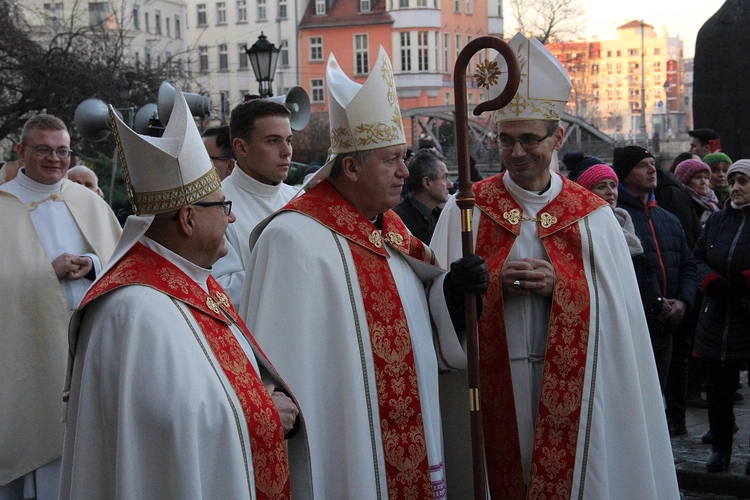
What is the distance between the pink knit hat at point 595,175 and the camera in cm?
665

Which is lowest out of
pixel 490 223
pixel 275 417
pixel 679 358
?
pixel 679 358

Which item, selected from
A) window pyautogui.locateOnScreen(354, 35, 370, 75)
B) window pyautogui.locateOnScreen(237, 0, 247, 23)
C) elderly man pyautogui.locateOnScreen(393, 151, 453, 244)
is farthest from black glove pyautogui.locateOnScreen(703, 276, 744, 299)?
window pyautogui.locateOnScreen(237, 0, 247, 23)

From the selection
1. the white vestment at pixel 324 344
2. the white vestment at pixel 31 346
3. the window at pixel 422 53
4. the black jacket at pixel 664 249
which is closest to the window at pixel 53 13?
the white vestment at pixel 31 346

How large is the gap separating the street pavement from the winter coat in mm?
1078

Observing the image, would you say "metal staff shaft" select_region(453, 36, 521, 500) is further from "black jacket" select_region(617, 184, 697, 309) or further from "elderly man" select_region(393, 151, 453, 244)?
"elderly man" select_region(393, 151, 453, 244)

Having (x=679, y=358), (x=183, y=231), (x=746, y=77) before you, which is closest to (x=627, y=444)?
(x=183, y=231)

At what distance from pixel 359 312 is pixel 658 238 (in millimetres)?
3486

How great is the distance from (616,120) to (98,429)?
108 meters

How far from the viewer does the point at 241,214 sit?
5539 mm

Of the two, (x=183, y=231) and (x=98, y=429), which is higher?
(x=183, y=231)

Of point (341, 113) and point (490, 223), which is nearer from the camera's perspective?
point (341, 113)

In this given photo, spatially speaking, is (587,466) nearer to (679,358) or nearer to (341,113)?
(341,113)

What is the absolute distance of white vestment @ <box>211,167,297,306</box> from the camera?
5.26 metres

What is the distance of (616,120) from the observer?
107250mm
